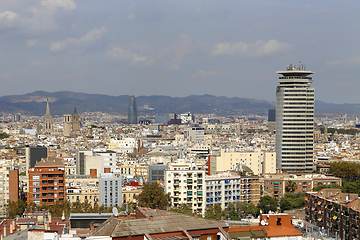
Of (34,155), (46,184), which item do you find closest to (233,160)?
(34,155)

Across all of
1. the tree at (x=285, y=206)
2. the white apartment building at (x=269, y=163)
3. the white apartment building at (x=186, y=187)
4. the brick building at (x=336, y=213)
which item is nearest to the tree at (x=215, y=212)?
the white apartment building at (x=186, y=187)

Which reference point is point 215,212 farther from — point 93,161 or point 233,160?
point 233,160

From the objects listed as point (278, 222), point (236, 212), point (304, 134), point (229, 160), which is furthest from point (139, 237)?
point (304, 134)

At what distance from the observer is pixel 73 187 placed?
222 ft

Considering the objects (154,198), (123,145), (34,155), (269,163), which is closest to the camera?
(154,198)

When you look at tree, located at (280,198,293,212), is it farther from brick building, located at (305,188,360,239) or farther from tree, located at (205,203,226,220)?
brick building, located at (305,188,360,239)

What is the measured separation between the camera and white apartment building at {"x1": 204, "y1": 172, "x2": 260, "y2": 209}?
63719 mm

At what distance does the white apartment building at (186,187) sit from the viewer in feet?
202

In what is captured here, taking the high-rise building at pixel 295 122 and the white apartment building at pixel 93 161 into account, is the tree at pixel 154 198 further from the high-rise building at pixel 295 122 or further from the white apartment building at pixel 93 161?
the high-rise building at pixel 295 122

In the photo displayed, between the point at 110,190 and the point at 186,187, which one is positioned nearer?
the point at 186,187

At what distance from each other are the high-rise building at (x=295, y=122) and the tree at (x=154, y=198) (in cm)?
4038

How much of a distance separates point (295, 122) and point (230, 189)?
109 feet

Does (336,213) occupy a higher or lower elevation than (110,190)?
higher

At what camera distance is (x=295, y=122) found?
95.7 metres
